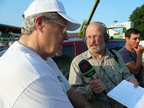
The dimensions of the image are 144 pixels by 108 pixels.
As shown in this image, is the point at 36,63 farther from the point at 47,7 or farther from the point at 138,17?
the point at 138,17

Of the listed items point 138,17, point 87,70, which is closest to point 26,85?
point 87,70

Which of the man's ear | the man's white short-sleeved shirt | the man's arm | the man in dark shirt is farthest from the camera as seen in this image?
the man in dark shirt

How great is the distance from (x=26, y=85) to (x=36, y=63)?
174 millimetres

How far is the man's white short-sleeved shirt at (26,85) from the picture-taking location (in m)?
1.09

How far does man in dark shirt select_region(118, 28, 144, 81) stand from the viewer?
359 centimetres

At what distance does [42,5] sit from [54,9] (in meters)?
0.09

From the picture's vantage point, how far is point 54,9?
58.3 inches

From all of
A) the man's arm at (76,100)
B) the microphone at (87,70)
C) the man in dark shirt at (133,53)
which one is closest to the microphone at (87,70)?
the microphone at (87,70)

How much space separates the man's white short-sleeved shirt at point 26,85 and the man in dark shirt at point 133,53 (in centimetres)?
259

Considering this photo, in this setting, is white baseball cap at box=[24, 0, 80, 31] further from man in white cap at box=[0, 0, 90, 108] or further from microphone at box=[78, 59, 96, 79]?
microphone at box=[78, 59, 96, 79]

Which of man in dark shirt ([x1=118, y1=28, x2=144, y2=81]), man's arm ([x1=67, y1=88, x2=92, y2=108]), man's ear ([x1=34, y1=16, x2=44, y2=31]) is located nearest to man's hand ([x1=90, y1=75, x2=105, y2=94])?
man's arm ([x1=67, y1=88, x2=92, y2=108])

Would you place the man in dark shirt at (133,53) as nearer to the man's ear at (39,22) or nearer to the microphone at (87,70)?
the microphone at (87,70)

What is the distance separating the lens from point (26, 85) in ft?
3.58

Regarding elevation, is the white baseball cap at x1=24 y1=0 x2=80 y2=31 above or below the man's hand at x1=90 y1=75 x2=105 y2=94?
above
